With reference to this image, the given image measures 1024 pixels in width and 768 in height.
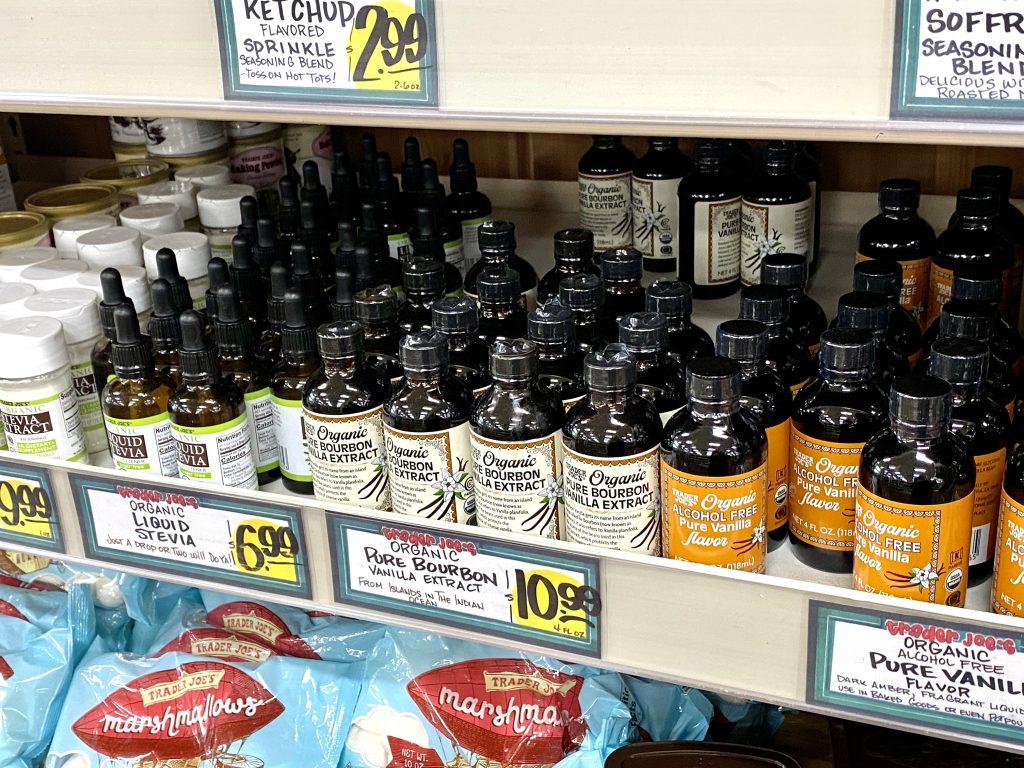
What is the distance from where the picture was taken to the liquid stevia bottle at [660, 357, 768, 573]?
32.6 inches

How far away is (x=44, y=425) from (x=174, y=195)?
0.42 metres

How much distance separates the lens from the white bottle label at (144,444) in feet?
3.47

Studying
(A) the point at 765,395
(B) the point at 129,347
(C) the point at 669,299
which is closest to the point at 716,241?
(C) the point at 669,299

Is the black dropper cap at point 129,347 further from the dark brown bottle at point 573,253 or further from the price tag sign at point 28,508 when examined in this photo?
the dark brown bottle at point 573,253

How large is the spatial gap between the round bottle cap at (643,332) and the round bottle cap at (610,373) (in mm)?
63

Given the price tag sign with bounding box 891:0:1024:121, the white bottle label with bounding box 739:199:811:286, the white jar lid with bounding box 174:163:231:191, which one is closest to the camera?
the price tag sign with bounding box 891:0:1024:121

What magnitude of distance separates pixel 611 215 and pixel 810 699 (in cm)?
71

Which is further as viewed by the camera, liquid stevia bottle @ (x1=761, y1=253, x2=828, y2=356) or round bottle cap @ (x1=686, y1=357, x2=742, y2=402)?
liquid stevia bottle @ (x1=761, y1=253, x2=828, y2=356)

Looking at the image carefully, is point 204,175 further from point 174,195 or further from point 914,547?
point 914,547

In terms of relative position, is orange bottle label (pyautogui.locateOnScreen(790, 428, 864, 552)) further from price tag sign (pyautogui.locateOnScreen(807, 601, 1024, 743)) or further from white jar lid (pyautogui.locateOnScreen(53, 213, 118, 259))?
white jar lid (pyautogui.locateOnScreen(53, 213, 118, 259))

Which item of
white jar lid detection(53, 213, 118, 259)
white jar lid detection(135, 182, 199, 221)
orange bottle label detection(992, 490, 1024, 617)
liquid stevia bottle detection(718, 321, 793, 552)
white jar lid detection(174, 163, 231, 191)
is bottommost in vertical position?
orange bottle label detection(992, 490, 1024, 617)

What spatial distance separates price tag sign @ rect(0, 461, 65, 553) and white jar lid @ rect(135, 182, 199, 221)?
43 centimetres

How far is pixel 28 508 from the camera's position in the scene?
112 centimetres

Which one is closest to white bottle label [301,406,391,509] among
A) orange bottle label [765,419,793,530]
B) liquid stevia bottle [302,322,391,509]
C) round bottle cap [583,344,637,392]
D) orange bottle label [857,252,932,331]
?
liquid stevia bottle [302,322,391,509]
